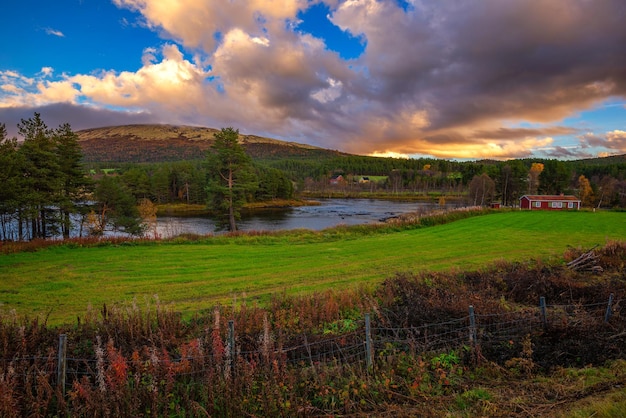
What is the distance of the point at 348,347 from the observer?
23.5ft

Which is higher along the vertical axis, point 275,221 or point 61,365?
point 61,365

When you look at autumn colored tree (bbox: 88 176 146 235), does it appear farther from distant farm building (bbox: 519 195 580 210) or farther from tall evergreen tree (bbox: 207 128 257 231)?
distant farm building (bbox: 519 195 580 210)

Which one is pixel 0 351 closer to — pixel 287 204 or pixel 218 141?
pixel 218 141

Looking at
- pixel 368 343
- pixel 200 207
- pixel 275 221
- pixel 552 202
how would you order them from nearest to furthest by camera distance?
pixel 368 343 < pixel 275 221 < pixel 552 202 < pixel 200 207

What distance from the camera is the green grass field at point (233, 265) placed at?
11.9 meters

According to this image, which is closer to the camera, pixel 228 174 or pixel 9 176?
pixel 9 176

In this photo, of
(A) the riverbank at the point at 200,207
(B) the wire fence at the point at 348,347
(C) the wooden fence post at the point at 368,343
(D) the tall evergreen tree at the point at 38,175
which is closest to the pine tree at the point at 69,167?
(D) the tall evergreen tree at the point at 38,175

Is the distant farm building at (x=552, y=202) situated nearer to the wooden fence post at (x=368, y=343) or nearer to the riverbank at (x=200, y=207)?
the riverbank at (x=200, y=207)

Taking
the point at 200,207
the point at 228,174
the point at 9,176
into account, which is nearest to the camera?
the point at 9,176

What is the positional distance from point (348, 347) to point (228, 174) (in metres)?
32.1

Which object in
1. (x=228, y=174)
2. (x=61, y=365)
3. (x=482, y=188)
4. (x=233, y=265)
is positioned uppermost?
(x=228, y=174)

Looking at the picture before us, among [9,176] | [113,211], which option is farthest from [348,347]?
[113,211]

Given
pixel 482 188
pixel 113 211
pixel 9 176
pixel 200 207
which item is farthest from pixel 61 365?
pixel 200 207

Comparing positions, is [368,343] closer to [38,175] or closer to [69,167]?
[38,175]
